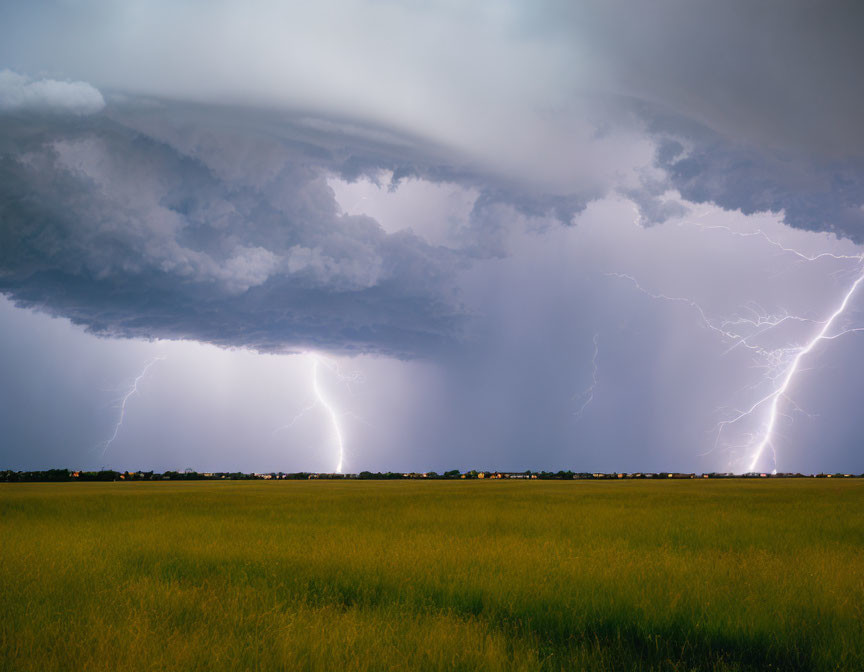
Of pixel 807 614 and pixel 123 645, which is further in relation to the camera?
pixel 807 614

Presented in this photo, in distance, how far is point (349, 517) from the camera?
720 inches

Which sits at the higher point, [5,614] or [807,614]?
[807,614]

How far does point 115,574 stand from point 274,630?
4.31 metres

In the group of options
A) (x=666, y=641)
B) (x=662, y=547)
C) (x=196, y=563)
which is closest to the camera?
(x=666, y=641)

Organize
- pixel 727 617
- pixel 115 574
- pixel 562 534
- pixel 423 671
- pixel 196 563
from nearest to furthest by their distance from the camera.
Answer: pixel 423 671
pixel 727 617
pixel 115 574
pixel 196 563
pixel 562 534

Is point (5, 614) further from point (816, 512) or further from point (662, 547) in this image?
point (816, 512)

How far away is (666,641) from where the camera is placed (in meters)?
5.68

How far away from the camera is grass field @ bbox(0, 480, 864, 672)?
5.22m

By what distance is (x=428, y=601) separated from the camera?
7.30 metres

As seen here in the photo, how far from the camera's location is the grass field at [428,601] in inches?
205

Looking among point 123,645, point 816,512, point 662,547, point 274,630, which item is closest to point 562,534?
point 662,547

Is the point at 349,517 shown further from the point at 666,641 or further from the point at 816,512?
the point at 816,512

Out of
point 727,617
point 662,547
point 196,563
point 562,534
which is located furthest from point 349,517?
point 727,617

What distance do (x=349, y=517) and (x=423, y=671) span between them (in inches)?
553
